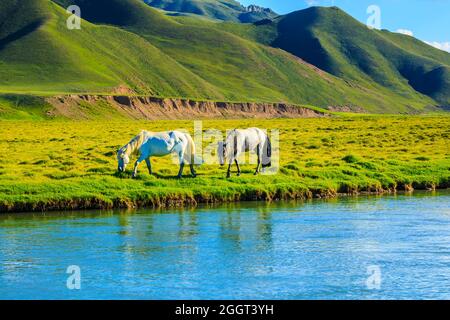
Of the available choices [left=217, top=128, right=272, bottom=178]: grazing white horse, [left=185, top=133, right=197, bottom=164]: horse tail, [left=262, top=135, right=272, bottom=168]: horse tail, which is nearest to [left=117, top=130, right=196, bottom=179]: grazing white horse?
[left=185, top=133, right=197, bottom=164]: horse tail

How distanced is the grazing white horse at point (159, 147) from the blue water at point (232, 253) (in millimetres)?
4624

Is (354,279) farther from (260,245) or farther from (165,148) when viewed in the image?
(165,148)

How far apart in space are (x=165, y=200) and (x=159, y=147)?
9.92ft

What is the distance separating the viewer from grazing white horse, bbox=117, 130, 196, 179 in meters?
32.9

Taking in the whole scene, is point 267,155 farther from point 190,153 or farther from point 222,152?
point 190,153

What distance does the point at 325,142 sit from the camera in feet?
182

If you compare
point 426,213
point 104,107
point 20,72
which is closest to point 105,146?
Result: point 426,213

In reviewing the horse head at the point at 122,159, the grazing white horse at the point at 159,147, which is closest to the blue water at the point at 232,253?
the grazing white horse at the point at 159,147

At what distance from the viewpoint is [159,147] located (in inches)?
1292

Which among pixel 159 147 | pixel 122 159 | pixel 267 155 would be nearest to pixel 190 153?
pixel 159 147

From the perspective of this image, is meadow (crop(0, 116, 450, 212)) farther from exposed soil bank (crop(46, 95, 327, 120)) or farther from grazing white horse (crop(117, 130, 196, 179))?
exposed soil bank (crop(46, 95, 327, 120))

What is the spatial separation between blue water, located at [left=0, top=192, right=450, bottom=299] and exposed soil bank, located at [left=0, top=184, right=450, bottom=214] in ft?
4.11

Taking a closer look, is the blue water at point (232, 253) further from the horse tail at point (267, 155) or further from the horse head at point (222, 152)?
the horse tail at point (267, 155)
